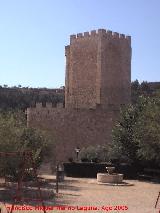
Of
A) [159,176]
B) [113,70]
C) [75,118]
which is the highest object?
[113,70]

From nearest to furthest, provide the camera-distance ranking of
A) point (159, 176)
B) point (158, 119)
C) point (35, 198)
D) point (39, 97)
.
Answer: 1. point (35, 198)
2. point (158, 119)
3. point (159, 176)
4. point (39, 97)

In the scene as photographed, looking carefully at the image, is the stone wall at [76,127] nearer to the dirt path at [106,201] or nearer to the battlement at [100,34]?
the battlement at [100,34]

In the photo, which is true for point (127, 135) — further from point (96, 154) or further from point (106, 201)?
point (106, 201)

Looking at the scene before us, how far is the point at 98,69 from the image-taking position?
149ft

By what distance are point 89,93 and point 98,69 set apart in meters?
2.27

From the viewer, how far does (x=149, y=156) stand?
29891mm

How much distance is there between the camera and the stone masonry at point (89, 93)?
41562mm

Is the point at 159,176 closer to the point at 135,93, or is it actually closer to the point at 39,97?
the point at 135,93

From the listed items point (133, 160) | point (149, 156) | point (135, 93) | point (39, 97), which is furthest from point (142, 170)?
point (39, 97)

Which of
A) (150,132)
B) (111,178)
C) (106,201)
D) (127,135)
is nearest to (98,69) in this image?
(127,135)

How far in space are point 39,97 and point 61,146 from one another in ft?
107

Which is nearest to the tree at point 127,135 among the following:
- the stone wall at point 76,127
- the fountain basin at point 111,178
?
the fountain basin at point 111,178

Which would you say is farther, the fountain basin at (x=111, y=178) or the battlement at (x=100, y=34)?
the battlement at (x=100, y=34)

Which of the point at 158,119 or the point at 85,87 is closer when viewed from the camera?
the point at 158,119
